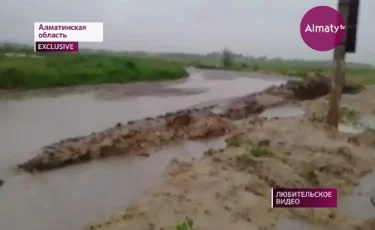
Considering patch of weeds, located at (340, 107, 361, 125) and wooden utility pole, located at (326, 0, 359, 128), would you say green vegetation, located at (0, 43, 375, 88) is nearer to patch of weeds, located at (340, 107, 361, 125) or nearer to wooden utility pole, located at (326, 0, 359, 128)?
wooden utility pole, located at (326, 0, 359, 128)

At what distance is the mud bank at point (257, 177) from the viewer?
1527 millimetres

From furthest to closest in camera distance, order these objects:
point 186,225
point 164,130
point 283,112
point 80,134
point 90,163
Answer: point 283,112 < point 164,130 < point 90,163 < point 80,134 < point 186,225

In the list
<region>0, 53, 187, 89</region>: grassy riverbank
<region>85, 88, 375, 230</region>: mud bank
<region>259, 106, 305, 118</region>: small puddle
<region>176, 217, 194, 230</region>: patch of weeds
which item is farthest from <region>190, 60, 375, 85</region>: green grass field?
<region>176, 217, 194, 230</region>: patch of weeds

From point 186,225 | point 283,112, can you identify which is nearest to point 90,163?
point 186,225

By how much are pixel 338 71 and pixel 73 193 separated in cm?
141

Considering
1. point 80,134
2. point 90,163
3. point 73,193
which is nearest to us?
point 73,193

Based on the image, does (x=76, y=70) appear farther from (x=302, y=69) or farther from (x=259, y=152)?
(x=302, y=69)

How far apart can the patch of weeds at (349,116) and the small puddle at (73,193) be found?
3.38 feet

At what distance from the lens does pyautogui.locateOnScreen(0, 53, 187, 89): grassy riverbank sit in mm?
1573

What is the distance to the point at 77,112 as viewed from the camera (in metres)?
1.84

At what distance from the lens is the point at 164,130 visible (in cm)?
239

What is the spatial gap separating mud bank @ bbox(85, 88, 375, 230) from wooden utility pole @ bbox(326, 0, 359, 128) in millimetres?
62

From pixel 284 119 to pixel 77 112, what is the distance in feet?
4.59

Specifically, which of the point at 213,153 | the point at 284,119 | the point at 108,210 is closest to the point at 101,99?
the point at 108,210
